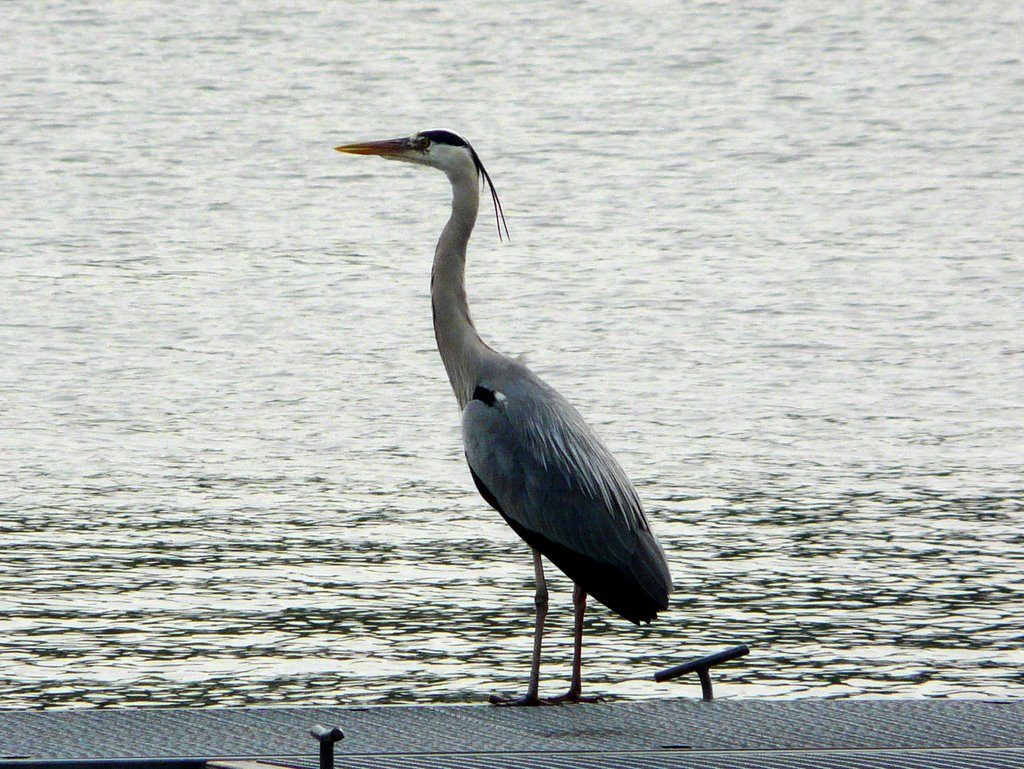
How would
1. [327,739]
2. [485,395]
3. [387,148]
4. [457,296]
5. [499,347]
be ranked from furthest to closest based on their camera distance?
[499,347] < [387,148] < [457,296] < [485,395] < [327,739]

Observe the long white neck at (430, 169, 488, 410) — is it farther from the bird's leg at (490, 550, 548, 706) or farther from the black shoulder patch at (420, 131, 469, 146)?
the bird's leg at (490, 550, 548, 706)

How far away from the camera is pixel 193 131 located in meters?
17.6

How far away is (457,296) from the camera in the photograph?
19.9 ft

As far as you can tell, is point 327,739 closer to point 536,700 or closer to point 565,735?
point 565,735

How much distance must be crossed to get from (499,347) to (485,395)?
4860 mm

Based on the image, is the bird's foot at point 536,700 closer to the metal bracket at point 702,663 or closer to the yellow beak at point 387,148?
the metal bracket at point 702,663

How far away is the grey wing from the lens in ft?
17.9

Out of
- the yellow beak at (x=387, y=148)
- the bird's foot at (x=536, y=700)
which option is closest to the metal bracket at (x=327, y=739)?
the bird's foot at (x=536, y=700)

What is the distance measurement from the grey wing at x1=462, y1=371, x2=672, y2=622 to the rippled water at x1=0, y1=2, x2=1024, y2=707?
0.62 metres

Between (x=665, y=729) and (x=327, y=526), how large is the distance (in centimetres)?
295

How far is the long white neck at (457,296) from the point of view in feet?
19.6

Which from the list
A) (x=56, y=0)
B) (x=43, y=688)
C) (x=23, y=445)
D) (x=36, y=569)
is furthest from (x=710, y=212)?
(x=56, y=0)

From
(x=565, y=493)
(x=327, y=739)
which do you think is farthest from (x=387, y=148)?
(x=327, y=739)

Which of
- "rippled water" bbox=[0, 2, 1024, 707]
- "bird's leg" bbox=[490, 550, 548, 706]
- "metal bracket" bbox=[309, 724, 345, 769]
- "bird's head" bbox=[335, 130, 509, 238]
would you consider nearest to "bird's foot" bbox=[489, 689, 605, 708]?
"bird's leg" bbox=[490, 550, 548, 706]
